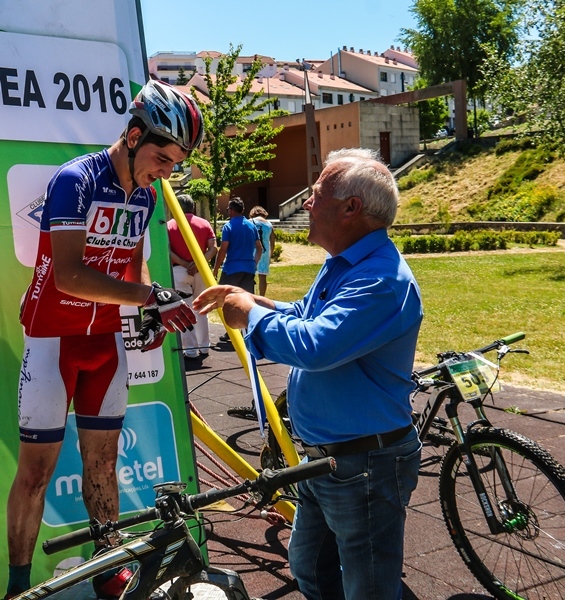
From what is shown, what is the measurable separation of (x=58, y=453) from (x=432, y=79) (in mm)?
69378

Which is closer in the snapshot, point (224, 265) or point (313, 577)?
point (313, 577)

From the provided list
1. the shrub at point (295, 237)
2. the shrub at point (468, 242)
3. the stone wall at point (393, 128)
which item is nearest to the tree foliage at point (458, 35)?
the stone wall at point (393, 128)

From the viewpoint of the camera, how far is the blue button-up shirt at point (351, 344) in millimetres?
2506

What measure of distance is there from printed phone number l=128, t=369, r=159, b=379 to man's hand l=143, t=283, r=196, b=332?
816mm

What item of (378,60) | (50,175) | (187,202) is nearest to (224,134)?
(187,202)

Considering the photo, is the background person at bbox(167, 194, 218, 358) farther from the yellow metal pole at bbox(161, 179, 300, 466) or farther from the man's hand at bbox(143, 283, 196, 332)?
the man's hand at bbox(143, 283, 196, 332)

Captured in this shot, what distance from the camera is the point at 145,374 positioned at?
12.5 ft

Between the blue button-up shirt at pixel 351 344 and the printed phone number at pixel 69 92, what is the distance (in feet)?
4.86

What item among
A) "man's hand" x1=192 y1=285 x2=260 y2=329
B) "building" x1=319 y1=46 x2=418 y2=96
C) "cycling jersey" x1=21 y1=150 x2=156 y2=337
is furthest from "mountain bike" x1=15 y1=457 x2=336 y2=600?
"building" x1=319 y1=46 x2=418 y2=96

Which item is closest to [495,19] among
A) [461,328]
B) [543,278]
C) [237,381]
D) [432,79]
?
[432,79]

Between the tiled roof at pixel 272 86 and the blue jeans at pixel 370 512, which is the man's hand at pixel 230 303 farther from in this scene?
the tiled roof at pixel 272 86

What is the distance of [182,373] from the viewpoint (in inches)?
153

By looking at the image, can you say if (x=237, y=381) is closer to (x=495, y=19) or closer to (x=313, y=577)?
(x=313, y=577)

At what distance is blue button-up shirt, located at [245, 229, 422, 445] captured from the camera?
251 centimetres
